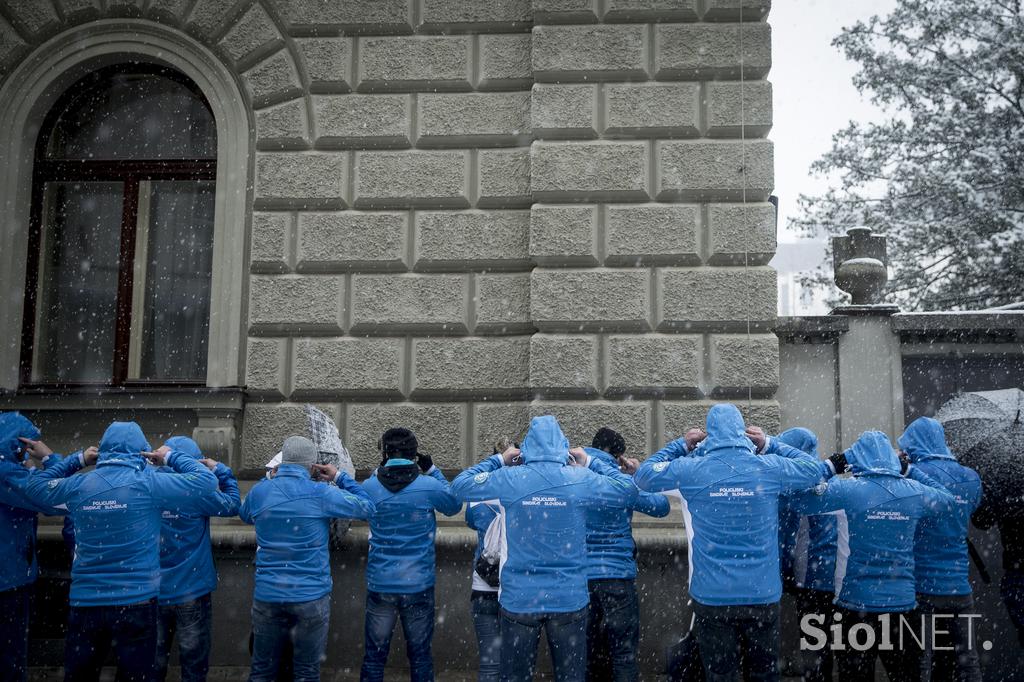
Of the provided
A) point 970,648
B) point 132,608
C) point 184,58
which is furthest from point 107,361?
point 970,648

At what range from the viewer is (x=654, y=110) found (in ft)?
23.5

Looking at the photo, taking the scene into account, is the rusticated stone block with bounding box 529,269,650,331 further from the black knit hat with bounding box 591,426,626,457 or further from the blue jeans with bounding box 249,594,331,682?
the blue jeans with bounding box 249,594,331,682

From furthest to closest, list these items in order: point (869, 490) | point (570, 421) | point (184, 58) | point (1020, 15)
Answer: point (1020, 15)
point (184, 58)
point (570, 421)
point (869, 490)

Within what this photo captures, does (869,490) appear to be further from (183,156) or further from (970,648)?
(183,156)

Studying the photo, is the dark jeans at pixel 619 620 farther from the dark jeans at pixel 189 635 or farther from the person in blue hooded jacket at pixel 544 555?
the dark jeans at pixel 189 635

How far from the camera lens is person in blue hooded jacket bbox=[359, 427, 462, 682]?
5.61 meters

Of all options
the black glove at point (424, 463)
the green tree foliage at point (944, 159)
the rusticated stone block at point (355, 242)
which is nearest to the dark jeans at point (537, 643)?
the black glove at point (424, 463)

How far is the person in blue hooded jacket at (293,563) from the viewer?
17.1 feet

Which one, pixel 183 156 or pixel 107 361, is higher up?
pixel 183 156

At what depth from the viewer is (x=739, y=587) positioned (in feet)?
15.9

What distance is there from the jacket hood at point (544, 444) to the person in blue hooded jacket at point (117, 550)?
83.4 inches

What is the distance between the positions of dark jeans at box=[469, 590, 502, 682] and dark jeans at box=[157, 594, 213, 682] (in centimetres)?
183

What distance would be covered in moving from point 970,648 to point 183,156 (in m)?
7.46

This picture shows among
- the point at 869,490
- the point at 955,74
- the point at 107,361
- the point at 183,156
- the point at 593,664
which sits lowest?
the point at 593,664
